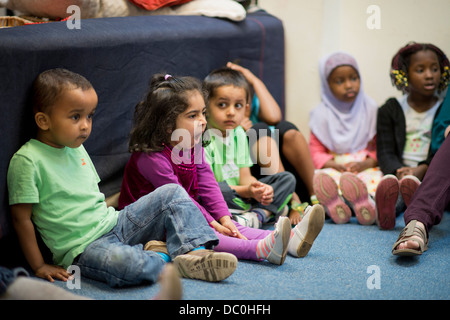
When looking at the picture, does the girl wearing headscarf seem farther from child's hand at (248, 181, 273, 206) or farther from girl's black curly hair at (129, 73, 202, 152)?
girl's black curly hair at (129, 73, 202, 152)

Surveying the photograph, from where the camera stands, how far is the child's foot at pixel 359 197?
210 cm

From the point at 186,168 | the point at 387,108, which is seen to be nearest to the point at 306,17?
the point at 387,108

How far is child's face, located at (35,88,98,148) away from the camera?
1.46 metres

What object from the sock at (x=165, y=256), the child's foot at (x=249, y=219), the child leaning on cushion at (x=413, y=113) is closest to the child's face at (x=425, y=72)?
the child leaning on cushion at (x=413, y=113)

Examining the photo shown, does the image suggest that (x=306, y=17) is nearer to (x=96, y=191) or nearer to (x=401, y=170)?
(x=401, y=170)

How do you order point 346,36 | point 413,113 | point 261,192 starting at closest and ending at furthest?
point 261,192 → point 413,113 → point 346,36

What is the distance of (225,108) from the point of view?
206cm

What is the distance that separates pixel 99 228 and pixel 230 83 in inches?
31.3

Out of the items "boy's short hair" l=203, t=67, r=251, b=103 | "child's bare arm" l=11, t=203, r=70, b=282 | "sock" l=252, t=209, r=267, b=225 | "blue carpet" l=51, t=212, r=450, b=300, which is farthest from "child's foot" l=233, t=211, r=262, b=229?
"child's bare arm" l=11, t=203, r=70, b=282

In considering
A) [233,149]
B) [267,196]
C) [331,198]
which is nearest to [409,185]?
[331,198]

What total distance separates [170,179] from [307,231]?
1.43 feet

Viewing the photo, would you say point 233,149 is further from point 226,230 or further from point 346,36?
point 346,36

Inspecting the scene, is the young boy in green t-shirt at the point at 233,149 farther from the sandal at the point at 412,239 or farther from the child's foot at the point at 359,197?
the sandal at the point at 412,239

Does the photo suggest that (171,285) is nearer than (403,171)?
Yes
